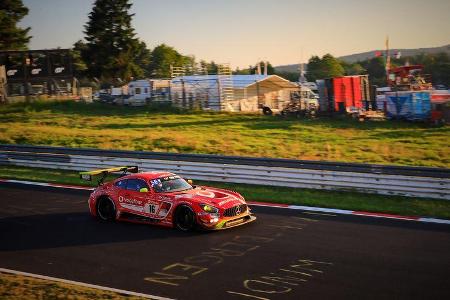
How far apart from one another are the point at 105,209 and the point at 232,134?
56.9 feet

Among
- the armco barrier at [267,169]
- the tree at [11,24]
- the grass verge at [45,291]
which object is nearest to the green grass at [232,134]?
the armco barrier at [267,169]

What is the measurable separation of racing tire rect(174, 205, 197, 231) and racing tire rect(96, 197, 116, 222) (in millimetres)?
2249

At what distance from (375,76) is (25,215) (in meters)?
109

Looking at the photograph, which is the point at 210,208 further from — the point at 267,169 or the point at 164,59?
the point at 164,59

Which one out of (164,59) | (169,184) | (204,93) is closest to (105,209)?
(169,184)

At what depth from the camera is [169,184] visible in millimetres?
13312

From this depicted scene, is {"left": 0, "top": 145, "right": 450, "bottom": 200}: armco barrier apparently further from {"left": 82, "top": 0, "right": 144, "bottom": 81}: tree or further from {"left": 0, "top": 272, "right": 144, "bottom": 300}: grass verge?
{"left": 82, "top": 0, "right": 144, "bottom": 81}: tree

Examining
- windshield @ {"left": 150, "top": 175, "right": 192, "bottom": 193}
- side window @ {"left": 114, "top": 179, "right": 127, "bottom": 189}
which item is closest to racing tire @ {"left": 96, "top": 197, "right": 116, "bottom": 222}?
side window @ {"left": 114, "top": 179, "right": 127, "bottom": 189}

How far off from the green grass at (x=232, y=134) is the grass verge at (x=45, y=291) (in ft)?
50.8

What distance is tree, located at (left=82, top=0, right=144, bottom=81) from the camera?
65.2 m

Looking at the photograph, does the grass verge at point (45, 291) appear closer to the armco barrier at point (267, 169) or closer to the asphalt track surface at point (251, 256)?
the asphalt track surface at point (251, 256)

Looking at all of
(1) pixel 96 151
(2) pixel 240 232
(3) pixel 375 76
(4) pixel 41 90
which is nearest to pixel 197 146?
(1) pixel 96 151

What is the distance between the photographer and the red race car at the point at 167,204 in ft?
39.8

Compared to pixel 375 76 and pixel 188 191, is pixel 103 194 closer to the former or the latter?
pixel 188 191
